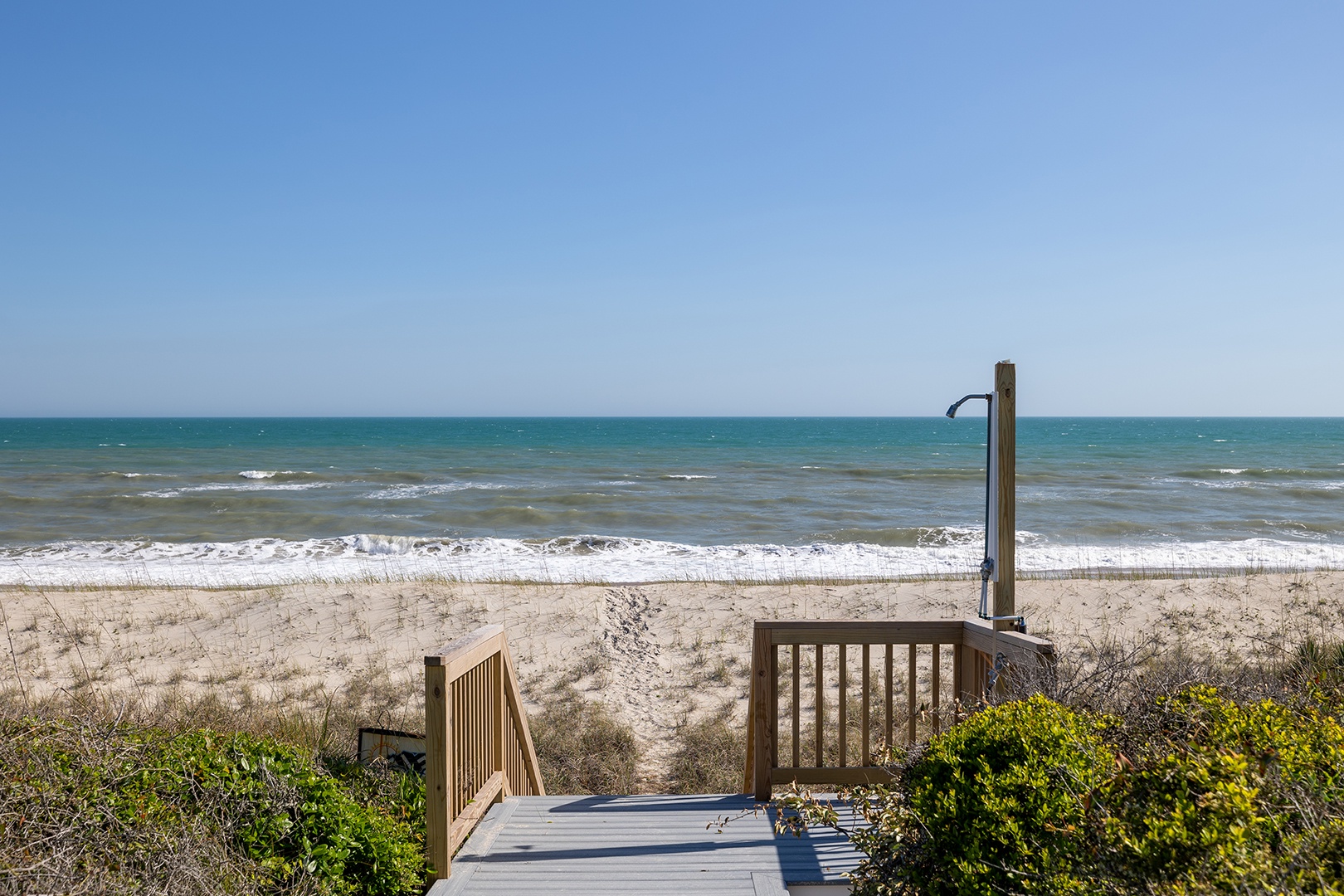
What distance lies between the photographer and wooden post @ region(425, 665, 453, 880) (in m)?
3.63

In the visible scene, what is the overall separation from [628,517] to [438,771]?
19.1 metres

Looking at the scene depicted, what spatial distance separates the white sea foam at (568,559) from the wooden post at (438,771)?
1013cm

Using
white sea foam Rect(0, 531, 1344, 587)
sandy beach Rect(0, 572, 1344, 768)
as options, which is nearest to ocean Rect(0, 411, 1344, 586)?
white sea foam Rect(0, 531, 1344, 587)

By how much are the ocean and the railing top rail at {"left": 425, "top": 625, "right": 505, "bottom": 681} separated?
9868 millimetres

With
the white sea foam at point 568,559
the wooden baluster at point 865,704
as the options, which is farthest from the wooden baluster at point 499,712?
the white sea foam at point 568,559

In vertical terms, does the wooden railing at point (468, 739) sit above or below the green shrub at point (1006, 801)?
below

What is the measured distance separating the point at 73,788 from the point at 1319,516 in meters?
27.1

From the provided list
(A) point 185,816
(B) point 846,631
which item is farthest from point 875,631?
(A) point 185,816

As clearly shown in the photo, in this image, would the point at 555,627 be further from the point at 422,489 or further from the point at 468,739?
the point at 422,489

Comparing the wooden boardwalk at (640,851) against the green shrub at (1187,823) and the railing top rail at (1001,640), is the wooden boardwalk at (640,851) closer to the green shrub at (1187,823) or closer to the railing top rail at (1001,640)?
the railing top rail at (1001,640)

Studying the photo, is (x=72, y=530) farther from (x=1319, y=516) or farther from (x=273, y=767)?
(x=1319, y=516)

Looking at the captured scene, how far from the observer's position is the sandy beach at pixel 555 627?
8.26m

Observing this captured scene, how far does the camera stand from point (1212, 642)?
9266 mm

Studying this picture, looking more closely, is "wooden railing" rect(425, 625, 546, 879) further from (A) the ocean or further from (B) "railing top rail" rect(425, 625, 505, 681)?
(A) the ocean
